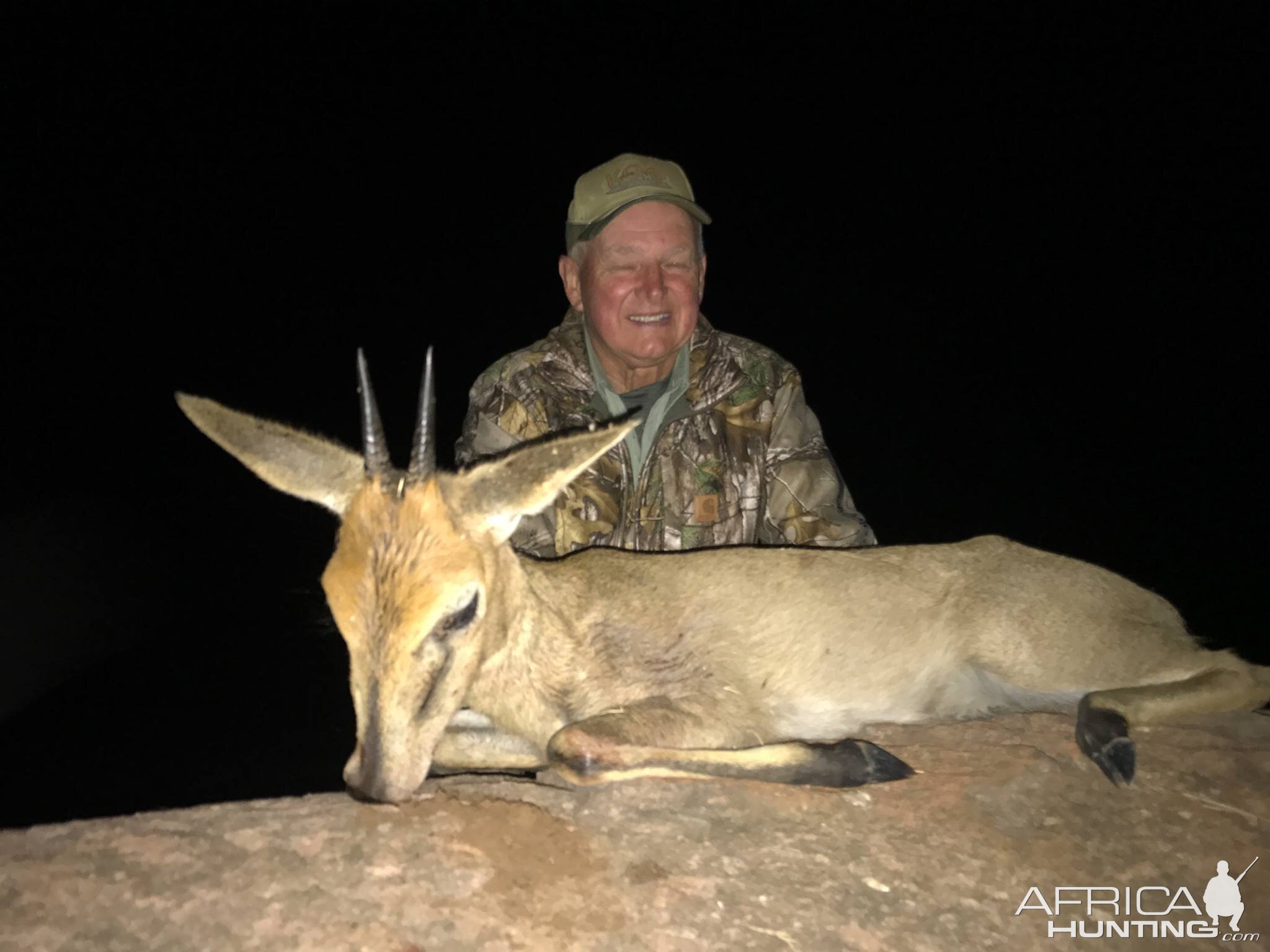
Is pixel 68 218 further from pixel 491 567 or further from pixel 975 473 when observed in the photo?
pixel 975 473

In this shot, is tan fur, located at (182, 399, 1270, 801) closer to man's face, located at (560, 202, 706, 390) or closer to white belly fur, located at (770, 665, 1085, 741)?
white belly fur, located at (770, 665, 1085, 741)

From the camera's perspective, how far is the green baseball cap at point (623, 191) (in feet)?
19.9

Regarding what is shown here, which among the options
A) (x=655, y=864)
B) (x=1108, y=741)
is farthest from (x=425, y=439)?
(x=1108, y=741)

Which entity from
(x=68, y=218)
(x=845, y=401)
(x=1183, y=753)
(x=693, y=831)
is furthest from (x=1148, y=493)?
(x=68, y=218)

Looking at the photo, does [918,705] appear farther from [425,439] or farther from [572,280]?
[572,280]

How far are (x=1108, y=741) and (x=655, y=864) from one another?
207cm

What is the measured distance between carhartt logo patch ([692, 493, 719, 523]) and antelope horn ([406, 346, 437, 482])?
120 inches

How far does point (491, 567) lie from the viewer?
350 cm

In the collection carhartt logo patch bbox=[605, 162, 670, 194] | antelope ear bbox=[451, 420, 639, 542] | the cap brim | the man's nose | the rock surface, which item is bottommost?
the rock surface

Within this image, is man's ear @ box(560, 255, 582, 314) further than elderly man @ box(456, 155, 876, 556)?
Yes

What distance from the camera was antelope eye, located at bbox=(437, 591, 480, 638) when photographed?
10.5 feet

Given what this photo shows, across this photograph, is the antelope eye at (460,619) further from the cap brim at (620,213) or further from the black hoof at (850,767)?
the cap brim at (620,213)

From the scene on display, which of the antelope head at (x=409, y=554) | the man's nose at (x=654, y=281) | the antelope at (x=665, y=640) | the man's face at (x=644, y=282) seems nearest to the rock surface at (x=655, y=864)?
the antelope at (x=665, y=640)

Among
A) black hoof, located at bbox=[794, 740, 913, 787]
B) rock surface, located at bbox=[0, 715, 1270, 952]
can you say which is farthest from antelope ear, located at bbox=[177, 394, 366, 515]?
black hoof, located at bbox=[794, 740, 913, 787]
